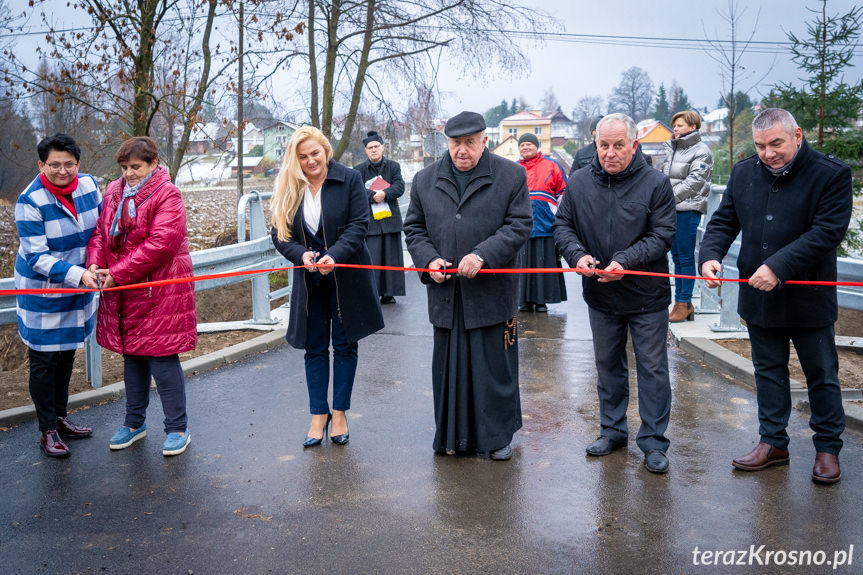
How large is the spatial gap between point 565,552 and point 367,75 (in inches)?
610

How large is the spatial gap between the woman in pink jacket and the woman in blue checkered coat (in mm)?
139

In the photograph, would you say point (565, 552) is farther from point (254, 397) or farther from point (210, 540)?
point (254, 397)

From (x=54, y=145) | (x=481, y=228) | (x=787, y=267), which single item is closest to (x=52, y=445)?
(x=54, y=145)

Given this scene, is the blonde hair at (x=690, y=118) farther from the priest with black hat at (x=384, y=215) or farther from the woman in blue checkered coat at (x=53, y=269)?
the woman in blue checkered coat at (x=53, y=269)

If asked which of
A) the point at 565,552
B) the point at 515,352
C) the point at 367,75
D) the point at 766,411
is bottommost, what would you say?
the point at 565,552

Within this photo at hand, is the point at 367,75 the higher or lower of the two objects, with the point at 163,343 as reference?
higher

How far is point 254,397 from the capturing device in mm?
6203

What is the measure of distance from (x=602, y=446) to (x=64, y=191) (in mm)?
3656

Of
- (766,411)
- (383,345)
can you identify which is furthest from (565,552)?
(383,345)

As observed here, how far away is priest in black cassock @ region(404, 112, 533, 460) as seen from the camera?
4727 mm

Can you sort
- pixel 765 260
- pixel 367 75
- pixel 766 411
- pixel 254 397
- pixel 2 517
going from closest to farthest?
pixel 2 517, pixel 765 260, pixel 766 411, pixel 254 397, pixel 367 75

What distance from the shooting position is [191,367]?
272 inches

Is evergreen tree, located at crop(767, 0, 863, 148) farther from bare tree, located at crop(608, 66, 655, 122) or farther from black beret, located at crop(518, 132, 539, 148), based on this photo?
bare tree, located at crop(608, 66, 655, 122)

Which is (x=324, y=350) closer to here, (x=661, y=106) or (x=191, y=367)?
(x=191, y=367)
